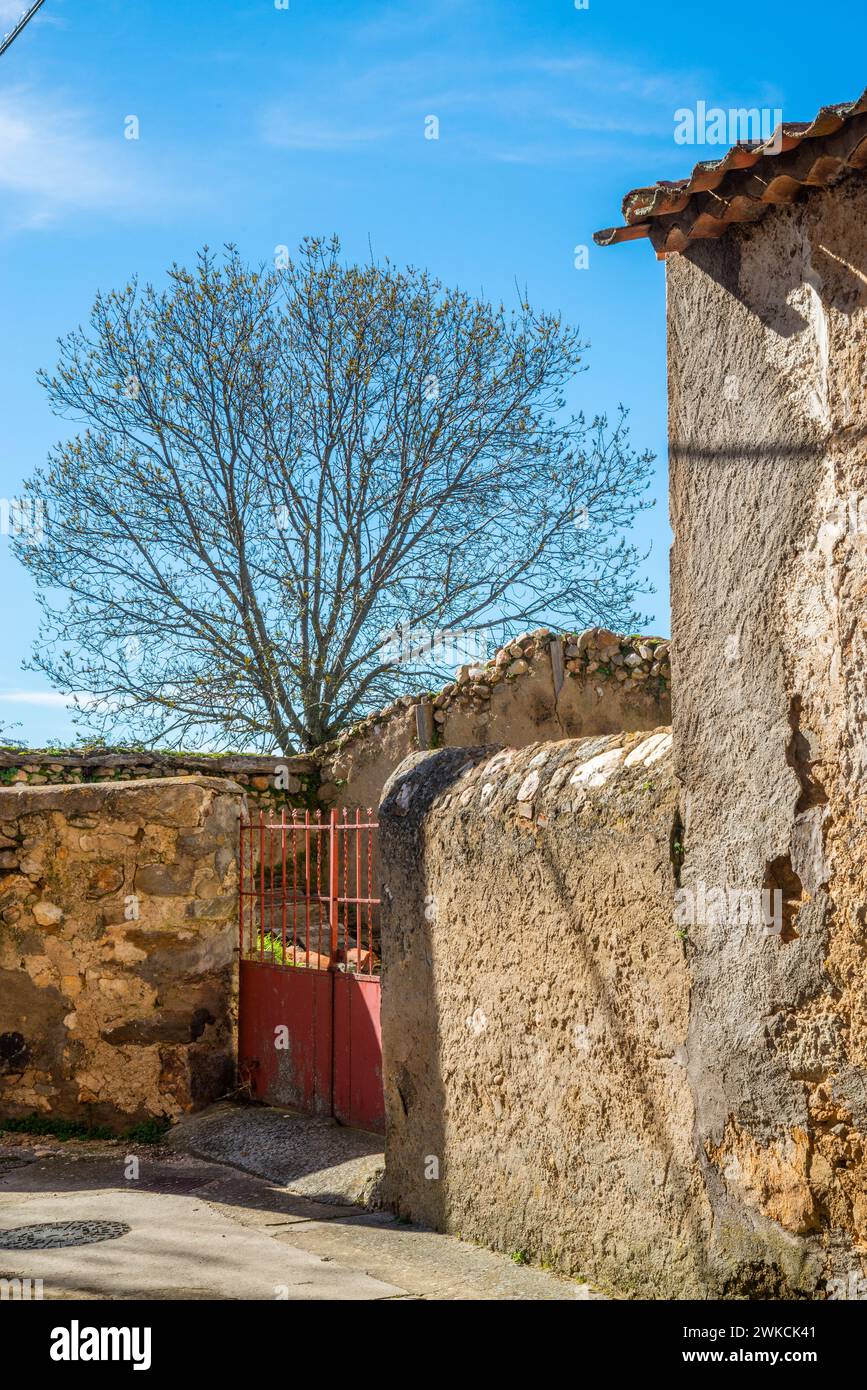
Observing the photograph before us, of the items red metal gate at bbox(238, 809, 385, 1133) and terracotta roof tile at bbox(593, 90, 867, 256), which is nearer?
terracotta roof tile at bbox(593, 90, 867, 256)

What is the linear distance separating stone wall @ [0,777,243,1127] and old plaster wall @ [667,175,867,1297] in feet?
14.0

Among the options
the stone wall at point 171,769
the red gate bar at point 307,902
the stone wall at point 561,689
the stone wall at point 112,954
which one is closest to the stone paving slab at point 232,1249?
the stone wall at point 112,954

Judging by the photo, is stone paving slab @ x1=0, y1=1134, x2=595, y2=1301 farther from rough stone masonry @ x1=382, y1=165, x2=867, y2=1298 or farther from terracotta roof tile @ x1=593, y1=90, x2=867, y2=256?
terracotta roof tile @ x1=593, y1=90, x2=867, y2=256

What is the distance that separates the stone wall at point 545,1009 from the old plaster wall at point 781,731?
17 cm

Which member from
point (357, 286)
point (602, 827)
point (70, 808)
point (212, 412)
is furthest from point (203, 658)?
point (602, 827)

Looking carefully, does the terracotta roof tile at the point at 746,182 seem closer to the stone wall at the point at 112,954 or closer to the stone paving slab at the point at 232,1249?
the stone paving slab at the point at 232,1249

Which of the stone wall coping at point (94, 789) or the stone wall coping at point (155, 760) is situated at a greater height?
the stone wall coping at point (155, 760)

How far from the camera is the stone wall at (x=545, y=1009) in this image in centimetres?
409

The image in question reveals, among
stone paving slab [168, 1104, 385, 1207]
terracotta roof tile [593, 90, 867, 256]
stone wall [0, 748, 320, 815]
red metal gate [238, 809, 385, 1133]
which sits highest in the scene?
terracotta roof tile [593, 90, 867, 256]

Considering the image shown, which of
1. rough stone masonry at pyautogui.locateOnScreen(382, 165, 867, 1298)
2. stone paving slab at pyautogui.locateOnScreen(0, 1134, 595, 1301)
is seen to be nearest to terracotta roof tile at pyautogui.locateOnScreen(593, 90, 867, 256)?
rough stone masonry at pyautogui.locateOnScreen(382, 165, 867, 1298)

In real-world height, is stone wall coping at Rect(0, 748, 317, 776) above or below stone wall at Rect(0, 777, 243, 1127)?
above

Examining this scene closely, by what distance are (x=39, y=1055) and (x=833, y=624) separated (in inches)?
226

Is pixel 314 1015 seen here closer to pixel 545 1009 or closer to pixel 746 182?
pixel 545 1009

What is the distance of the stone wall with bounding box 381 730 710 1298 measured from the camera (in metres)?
4.09
